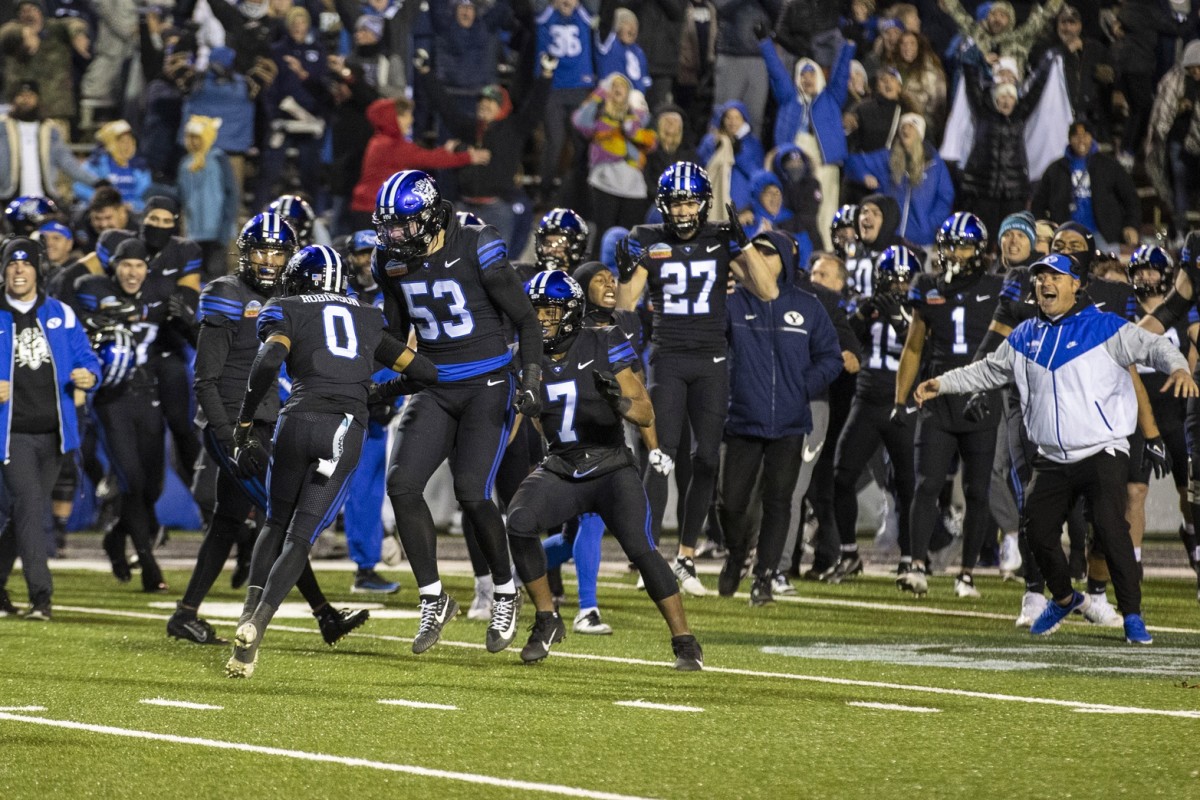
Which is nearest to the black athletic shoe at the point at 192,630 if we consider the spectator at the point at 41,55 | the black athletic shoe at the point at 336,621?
the black athletic shoe at the point at 336,621

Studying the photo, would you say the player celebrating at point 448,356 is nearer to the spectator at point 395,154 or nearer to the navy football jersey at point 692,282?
the navy football jersey at point 692,282

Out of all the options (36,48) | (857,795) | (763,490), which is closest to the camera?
(857,795)

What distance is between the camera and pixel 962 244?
1196 centimetres

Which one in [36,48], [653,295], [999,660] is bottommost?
[999,660]

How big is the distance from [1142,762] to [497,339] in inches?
140

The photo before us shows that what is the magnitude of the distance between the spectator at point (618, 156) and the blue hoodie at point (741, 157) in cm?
52

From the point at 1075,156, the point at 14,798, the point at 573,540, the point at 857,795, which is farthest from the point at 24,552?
the point at 1075,156

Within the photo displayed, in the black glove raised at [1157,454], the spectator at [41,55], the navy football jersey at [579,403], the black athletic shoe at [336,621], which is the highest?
the spectator at [41,55]

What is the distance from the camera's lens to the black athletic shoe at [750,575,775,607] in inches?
451

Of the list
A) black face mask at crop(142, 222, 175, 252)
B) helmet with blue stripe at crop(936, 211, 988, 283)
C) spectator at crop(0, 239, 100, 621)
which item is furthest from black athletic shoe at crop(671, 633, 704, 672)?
black face mask at crop(142, 222, 175, 252)

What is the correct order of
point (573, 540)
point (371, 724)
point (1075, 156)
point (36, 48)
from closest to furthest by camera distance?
point (371, 724) → point (573, 540) → point (1075, 156) → point (36, 48)

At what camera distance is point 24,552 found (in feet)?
34.1

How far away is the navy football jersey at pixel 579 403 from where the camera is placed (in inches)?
345

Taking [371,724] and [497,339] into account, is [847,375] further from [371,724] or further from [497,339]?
[371,724]
